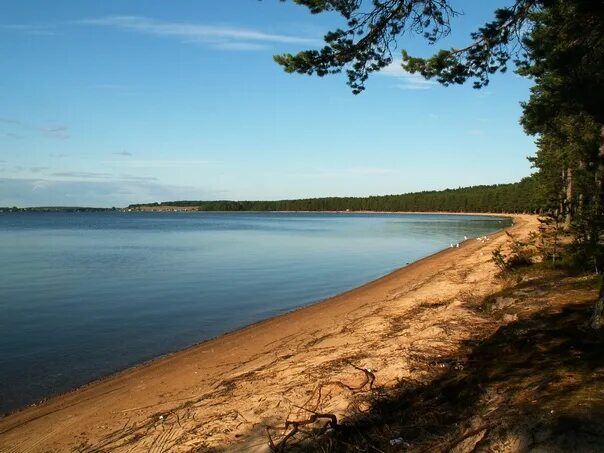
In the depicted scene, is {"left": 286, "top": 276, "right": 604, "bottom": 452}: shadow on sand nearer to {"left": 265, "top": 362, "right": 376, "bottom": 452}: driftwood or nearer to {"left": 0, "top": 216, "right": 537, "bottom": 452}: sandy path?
{"left": 265, "top": 362, "right": 376, "bottom": 452}: driftwood

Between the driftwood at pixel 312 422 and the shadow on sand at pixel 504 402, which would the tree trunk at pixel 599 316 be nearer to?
the shadow on sand at pixel 504 402

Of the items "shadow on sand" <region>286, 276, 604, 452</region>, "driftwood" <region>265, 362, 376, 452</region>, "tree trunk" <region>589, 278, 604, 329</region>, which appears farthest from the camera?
"tree trunk" <region>589, 278, 604, 329</region>

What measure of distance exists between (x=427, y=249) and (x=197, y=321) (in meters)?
32.5

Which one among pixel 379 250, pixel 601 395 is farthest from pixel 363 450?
pixel 379 250

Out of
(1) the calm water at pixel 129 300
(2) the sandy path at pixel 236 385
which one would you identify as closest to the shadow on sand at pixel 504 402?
(2) the sandy path at pixel 236 385

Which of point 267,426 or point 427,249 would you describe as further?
point 427,249

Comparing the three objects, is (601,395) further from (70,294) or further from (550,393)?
(70,294)

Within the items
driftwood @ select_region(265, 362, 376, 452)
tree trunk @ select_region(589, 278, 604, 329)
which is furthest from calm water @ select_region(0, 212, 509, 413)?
tree trunk @ select_region(589, 278, 604, 329)

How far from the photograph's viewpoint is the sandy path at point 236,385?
6645mm

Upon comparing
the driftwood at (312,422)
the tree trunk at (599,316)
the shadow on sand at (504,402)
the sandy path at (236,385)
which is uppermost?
the tree trunk at (599,316)

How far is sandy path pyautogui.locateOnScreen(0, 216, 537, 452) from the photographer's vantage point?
6.64 metres

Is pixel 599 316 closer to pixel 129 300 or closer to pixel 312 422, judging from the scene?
pixel 312 422

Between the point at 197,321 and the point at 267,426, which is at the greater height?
the point at 267,426

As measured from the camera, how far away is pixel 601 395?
A: 15.0ft
